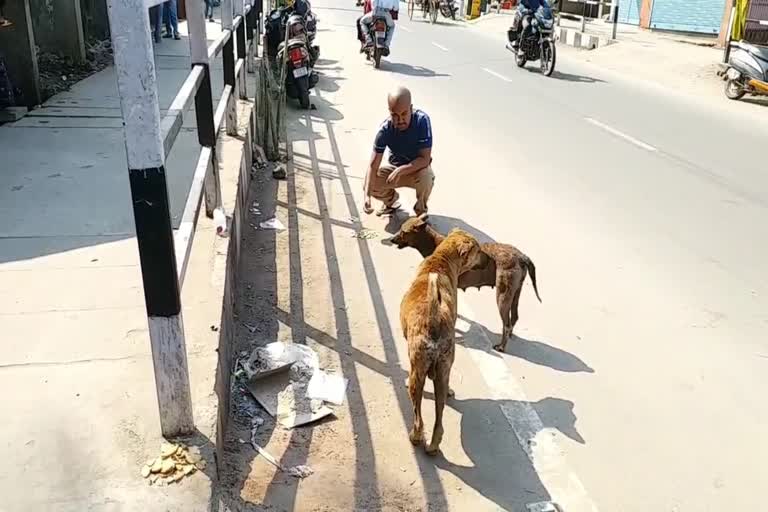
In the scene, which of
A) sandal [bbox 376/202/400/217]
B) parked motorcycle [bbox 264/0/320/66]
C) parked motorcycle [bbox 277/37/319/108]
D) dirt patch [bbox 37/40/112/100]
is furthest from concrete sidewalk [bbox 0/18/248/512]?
parked motorcycle [bbox 264/0/320/66]

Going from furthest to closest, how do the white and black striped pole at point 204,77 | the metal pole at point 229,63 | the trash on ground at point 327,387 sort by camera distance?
1. the metal pole at point 229,63
2. the white and black striped pole at point 204,77
3. the trash on ground at point 327,387

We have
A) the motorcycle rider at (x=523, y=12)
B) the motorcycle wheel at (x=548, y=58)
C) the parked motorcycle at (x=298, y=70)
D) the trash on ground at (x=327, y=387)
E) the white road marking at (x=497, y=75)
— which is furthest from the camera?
the motorcycle rider at (x=523, y=12)

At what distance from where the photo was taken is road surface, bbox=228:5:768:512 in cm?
284

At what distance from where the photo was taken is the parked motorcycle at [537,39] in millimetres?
13531

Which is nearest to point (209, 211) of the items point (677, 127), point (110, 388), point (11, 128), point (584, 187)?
point (110, 388)

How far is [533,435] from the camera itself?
304 cm

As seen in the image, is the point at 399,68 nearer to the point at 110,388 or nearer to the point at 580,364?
the point at 580,364

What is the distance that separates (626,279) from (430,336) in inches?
92.6

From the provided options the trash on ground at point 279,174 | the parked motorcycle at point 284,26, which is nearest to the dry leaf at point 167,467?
the trash on ground at point 279,174

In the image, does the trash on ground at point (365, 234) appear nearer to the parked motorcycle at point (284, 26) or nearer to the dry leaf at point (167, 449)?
the dry leaf at point (167, 449)

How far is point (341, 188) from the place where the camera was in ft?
21.0

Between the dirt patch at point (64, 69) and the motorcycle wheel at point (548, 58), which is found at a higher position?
the dirt patch at point (64, 69)

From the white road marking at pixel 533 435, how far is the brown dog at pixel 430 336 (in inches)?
16.6

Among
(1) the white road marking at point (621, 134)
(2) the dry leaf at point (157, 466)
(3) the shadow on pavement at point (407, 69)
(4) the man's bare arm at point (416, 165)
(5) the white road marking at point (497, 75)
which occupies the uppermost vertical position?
(4) the man's bare arm at point (416, 165)
